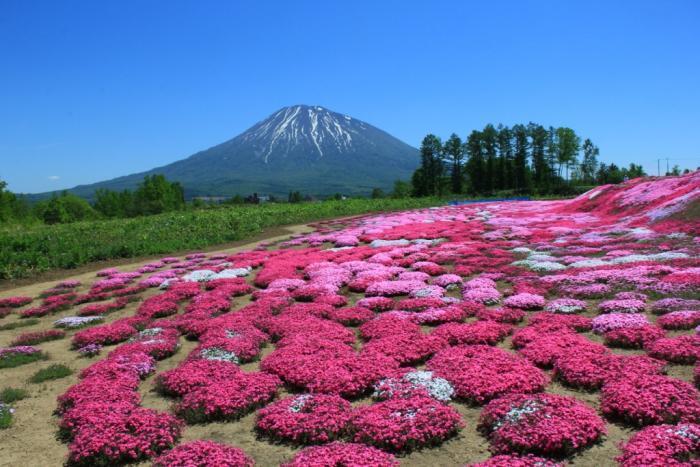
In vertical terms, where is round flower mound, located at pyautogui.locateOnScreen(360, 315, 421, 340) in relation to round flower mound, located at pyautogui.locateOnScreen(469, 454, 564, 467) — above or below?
above

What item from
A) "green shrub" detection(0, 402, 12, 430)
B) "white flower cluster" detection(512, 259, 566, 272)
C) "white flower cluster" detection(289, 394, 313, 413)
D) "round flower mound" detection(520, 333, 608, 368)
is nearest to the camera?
"white flower cluster" detection(289, 394, 313, 413)

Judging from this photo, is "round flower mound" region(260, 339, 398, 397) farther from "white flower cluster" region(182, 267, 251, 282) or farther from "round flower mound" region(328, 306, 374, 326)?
"white flower cluster" region(182, 267, 251, 282)

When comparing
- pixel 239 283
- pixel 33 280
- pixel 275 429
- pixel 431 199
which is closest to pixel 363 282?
pixel 239 283

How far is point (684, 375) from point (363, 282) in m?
11.3

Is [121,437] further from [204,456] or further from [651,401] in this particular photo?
[651,401]

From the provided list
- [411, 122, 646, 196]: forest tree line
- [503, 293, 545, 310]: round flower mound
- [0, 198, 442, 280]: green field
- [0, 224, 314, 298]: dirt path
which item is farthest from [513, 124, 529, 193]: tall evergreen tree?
[503, 293, 545, 310]: round flower mound

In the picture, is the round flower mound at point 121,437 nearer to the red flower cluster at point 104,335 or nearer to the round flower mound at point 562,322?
the red flower cluster at point 104,335

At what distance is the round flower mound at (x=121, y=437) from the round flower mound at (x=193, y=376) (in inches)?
55.6

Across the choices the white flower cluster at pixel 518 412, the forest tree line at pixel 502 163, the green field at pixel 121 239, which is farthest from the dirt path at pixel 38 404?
the forest tree line at pixel 502 163

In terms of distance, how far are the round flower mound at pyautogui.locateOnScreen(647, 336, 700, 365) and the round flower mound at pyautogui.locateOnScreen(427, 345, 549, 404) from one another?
2580 millimetres

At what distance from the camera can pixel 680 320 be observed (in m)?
11.1

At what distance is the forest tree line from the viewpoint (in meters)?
114

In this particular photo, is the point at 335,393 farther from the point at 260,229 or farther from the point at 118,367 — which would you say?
the point at 260,229

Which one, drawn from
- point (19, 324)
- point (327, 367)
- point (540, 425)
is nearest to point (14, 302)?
point (19, 324)
